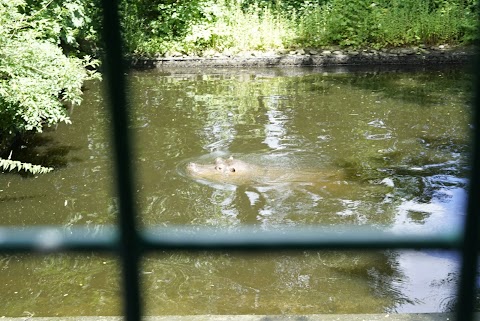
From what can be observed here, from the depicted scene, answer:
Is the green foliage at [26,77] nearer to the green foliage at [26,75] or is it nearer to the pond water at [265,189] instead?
the green foliage at [26,75]

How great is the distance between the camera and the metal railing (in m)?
0.66

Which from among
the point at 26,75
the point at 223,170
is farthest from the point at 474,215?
the point at 26,75

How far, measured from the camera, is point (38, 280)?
4.18 metres

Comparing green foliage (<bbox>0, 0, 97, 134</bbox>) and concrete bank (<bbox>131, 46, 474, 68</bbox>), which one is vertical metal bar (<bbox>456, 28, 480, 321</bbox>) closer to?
green foliage (<bbox>0, 0, 97, 134</bbox>)

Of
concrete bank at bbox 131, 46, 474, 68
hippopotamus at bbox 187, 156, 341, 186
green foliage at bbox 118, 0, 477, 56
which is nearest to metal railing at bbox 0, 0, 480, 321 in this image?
hippopotamus at bbox 187, 156, 341, 186

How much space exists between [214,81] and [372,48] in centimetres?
329

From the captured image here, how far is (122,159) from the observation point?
689mm

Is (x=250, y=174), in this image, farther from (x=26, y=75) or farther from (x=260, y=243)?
(x=260, y=243)

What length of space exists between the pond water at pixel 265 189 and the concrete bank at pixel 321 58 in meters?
0.96

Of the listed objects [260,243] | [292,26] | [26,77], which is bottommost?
[292,26]

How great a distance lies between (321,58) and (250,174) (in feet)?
19.2

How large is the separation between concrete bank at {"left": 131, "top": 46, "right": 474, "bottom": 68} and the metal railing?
10.8m

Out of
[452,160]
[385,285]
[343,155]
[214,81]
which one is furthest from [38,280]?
[214,81]

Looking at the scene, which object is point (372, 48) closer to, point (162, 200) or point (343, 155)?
point (343, 155)
